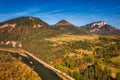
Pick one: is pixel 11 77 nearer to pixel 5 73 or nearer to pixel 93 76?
pixel 5 73

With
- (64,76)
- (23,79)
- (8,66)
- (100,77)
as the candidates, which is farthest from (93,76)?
(8,66)

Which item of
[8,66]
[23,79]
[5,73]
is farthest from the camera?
[8,66]

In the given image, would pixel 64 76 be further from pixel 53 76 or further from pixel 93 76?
pixel 93 76

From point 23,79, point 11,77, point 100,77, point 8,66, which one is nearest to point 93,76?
point 100,77

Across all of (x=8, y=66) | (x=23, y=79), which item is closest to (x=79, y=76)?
(x=23, y=79)

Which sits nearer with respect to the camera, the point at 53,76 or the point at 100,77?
the point at 100,77

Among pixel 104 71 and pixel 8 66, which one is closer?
pixel 104 71

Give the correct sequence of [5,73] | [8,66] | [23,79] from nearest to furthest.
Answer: [23,79], [5,73], [8,66]

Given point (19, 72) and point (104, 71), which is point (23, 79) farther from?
point (104, 71)
